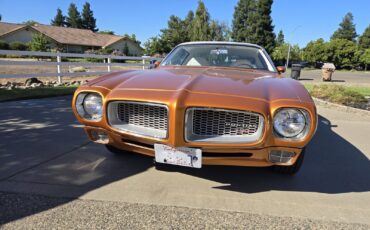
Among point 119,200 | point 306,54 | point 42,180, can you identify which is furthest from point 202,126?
point 306,54

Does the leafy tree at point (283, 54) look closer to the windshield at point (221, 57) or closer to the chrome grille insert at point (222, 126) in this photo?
the windshield at point (221, 57)

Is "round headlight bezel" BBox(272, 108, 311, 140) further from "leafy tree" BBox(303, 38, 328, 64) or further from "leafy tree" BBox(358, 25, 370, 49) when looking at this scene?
"leafy tree" BBox(358, 25, 370, 49)

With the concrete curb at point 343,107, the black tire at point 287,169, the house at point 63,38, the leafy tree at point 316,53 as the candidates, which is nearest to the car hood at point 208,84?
the black tire at point 287,169

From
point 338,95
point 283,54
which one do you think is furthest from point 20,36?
point 338,95

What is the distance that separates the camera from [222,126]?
104 inches

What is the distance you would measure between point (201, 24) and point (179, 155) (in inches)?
1884

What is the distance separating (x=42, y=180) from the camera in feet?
9.95

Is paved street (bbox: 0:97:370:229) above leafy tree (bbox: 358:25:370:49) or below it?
below

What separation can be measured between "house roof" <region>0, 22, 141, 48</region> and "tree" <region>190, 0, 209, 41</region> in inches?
705

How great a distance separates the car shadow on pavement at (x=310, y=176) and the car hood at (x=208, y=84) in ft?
3.21

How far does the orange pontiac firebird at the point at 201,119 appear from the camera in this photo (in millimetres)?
2504

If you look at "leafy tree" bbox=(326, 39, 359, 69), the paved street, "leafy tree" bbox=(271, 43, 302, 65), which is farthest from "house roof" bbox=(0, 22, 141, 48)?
the paved street

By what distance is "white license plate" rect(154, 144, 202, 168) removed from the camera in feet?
8.50

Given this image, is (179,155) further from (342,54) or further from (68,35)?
(342,54)
